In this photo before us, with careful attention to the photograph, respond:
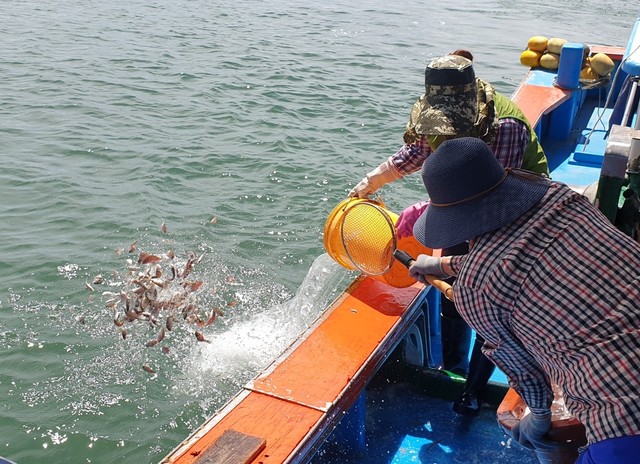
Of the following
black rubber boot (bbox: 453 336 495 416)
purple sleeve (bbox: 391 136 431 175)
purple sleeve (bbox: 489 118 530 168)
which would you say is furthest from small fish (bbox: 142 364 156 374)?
purple sleeve (bbox: 489 118 530 168)

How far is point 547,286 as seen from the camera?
209cm

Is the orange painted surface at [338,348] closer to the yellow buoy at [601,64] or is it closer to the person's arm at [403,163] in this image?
the person's arm at [403,163]

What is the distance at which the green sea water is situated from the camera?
518cm

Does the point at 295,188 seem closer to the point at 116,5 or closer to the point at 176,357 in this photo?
the point at 176,357

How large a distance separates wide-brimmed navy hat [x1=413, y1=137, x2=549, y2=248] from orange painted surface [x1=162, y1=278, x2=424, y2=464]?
1113mm

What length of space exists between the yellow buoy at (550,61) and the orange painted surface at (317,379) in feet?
19.8

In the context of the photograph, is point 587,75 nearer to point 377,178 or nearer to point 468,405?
point 377,178

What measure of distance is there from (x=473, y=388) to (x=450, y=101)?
1.68m

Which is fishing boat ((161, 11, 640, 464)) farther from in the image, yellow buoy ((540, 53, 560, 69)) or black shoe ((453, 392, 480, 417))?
yellow buoy ((540, 53, 560, 69))

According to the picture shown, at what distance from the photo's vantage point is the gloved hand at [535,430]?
2660 millimetres

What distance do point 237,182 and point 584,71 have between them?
4675 millimetres

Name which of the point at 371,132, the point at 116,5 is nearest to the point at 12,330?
the point at 371,132

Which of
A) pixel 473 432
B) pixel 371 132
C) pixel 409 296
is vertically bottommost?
pixel 371 132

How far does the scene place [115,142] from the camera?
10055mm
